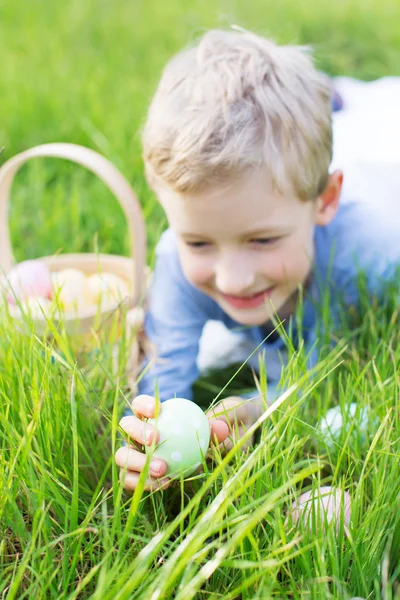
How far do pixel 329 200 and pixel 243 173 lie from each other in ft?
1.25

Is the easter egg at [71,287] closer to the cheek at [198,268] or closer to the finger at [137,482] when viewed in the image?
the cheek at [198,268]

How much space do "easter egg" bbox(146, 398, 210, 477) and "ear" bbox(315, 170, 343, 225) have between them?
0.81m

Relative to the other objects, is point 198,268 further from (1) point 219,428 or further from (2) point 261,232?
(1) point 219,428

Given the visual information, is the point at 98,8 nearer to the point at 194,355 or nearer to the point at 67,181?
the point at 67,181

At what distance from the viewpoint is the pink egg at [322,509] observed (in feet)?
3.33

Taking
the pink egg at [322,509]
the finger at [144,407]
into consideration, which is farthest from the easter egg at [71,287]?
the pink egg at [322,509]

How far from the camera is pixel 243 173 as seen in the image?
5.01 ft

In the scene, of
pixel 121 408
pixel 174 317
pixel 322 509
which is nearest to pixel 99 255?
pixel 174 317

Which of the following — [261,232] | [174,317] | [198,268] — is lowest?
[174,317]

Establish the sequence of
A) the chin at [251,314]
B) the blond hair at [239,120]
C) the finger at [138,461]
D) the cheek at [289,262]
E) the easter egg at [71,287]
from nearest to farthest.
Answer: the finger at [138,461]
the blond hair at [239,120]
the cheek at [289,262]
the chin at [251,314]
the easter egg at [71,287]

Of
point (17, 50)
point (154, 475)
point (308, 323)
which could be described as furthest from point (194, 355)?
point (17, 50)

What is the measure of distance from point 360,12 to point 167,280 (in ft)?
10.7

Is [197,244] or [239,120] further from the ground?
[239,120]

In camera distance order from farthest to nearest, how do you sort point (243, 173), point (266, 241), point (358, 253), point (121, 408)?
point (358, 253)
point (266, 241)
point (243, 173)
point (121, 408)
